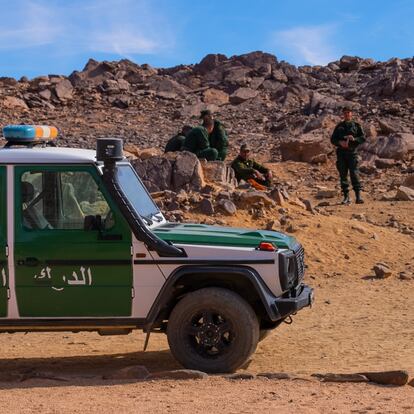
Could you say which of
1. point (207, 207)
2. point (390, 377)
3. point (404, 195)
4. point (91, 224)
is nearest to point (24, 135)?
point (91, 224)

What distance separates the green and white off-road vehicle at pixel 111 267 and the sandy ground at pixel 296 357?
440 mm

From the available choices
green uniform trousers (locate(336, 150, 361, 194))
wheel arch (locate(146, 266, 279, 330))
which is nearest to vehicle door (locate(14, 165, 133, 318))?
wheel arch (locate(146, 266, 279, 330))

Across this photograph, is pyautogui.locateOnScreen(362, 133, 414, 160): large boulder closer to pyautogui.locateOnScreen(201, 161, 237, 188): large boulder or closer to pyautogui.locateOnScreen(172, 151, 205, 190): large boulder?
pyautogui.locateOnScreen(201, 161, 237, 188): large boulder

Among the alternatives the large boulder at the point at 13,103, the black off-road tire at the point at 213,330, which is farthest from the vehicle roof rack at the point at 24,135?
the large boulder at the point at 13,103

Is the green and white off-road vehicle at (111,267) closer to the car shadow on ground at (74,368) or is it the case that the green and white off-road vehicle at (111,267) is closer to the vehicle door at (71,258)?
the vehicle door at (71,258)

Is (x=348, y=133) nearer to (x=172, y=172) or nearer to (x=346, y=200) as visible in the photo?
(x=346, y=200)

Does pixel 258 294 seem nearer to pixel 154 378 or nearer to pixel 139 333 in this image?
pixel 154 378

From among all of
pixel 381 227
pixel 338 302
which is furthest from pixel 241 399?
pixel 381 227

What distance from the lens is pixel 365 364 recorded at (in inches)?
301

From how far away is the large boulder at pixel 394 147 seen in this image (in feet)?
86.6

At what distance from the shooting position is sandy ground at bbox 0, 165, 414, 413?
20.1 ft

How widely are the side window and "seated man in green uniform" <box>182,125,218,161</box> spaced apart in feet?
34.2

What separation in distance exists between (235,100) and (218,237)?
3762 cm

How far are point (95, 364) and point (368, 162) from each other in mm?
19126
